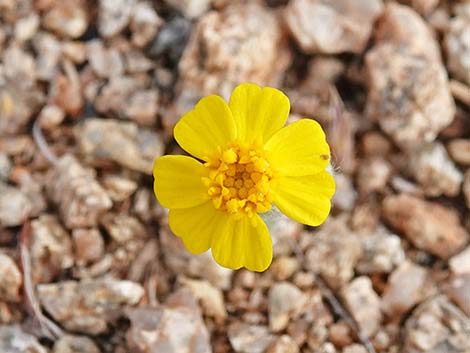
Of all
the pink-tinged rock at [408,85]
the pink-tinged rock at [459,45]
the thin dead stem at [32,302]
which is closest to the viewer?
the thin dead stem at [32,302]

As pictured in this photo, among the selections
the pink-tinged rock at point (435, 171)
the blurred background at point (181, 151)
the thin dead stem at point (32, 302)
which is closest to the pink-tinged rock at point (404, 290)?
the blurred background at point (181, 151)

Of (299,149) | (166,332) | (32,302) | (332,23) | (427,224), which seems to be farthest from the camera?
(332,23)

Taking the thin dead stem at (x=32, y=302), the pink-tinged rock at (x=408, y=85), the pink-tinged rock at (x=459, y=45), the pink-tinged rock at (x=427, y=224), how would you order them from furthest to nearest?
the pink-tinged rock at (x=459, y=45) → the pink-tinged rock at (x=408, y=85) → the pink-tinged rock at (x=427, y=224) → the thin dead stem at (x=32, y=302)

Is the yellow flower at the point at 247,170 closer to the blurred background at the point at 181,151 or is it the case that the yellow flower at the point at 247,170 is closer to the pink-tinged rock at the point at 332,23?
the blurred background at the point at 181,151

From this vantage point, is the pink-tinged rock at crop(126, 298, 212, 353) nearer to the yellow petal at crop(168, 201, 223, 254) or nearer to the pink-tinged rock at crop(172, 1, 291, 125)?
the yellow petal at crop(168, 201, 223, 254)

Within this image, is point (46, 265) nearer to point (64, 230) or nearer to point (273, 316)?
point (64, 230)

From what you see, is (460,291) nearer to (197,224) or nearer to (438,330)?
(438,330)

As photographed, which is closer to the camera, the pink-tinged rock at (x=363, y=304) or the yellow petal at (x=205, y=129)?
the yellow petal at (x=205, y=129)

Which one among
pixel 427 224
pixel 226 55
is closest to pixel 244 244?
pixel 427 224
